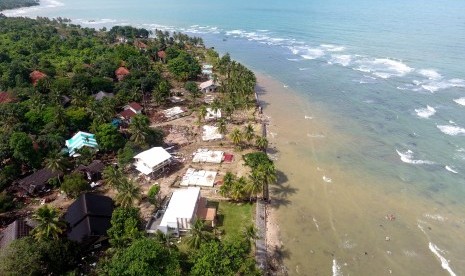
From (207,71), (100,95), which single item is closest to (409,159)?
(207,71)

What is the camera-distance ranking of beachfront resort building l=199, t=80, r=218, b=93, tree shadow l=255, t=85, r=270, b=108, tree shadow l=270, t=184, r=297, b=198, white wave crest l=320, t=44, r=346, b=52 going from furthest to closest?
white wave crest l=320, t=44, r=346, b=52, beachfront resort building l=199, t=80, r=218, b=93, tree shadow l=255, t=85, r=270, b=108, tree shadow l=270, t=184, r=297, b=198

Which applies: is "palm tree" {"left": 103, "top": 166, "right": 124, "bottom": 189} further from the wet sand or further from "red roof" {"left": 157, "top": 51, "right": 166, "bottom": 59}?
"red roof" {"left": 157, "top": 51, "right": 166, "bottom": 59}

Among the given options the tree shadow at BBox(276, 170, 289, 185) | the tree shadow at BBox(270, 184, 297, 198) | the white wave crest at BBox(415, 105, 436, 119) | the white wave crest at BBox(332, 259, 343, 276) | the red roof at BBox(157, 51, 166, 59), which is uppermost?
the red roof at BBox(157, 51, 166, 59)

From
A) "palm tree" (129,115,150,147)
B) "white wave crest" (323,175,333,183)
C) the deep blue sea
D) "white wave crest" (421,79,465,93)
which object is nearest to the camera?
the deep blue sea

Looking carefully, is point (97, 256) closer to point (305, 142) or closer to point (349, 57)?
point (305, 142)

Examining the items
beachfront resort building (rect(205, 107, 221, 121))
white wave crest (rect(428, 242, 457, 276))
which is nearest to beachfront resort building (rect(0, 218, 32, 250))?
beachfront resort building (rect(205, 107, 221, 121))

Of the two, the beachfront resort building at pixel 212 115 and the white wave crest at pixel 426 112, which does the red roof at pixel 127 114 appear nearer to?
the beachfront resort building at pixel 212 115

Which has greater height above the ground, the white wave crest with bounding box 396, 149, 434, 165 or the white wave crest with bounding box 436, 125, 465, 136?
the white wave crest with bounding box 436, 125, 465, 136

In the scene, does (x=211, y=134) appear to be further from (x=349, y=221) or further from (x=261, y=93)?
(x=349, y=221)
